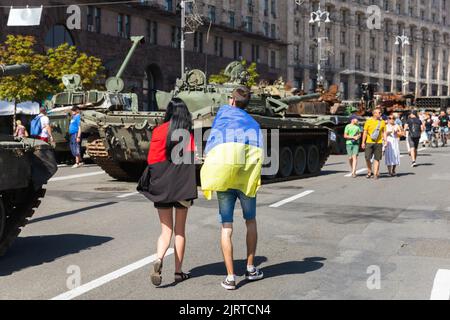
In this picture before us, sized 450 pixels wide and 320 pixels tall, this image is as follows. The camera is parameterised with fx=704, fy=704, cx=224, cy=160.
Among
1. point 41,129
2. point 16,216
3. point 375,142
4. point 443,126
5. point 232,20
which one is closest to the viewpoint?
point 16,216

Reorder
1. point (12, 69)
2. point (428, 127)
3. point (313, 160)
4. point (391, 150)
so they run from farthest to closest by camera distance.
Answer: point (428, 127), point (313, 160), point (391, 150), point (12, 69)

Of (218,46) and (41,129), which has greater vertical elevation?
(218,46)

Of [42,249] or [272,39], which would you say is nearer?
[42,249]

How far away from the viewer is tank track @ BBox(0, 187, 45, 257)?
26.2 feet

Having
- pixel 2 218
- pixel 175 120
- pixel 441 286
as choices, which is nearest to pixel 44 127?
pixel 2 218

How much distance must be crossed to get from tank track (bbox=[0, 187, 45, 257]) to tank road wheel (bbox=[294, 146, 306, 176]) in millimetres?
10699

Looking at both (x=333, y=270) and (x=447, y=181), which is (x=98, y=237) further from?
(x=447, y=181)

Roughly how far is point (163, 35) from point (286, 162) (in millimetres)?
33628

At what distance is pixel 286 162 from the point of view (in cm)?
1812

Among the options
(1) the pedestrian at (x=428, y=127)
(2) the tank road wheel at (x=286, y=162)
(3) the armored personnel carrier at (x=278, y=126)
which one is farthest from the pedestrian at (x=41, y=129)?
(1) the pedestrian at (x=428, y=127)

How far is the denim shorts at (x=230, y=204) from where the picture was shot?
645 centimetres

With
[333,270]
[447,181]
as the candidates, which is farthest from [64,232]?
[447,181]

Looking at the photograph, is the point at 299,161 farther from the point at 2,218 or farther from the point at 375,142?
the point at 2,218

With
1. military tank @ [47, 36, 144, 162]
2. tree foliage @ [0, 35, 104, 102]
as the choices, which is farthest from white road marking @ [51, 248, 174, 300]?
tree foliage @ [0, 35, 104, 102]
